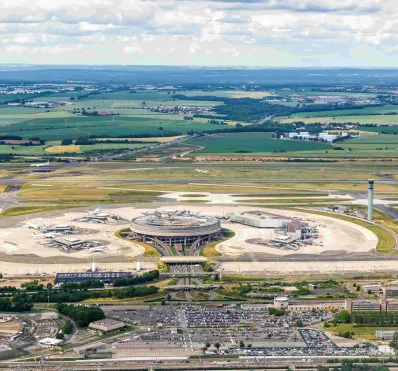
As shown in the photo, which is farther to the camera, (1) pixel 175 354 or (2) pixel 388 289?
(2) pixel 388 289

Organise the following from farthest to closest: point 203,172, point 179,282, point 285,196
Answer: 1. point 203,172
2. point 285,196
3. point 179,282

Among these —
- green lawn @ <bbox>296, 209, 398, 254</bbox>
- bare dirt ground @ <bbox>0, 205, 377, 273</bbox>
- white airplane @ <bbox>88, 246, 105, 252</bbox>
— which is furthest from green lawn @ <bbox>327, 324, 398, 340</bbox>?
white airplane @ <bbox>88, 246, 105, 252</bbox>

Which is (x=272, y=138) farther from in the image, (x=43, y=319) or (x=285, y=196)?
(x=43, y=319)

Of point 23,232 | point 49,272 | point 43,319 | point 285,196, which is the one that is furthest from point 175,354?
point 285,196

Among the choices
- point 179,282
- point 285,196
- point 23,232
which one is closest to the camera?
point 179,282

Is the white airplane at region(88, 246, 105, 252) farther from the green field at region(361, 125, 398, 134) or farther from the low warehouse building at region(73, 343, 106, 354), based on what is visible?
the green field at region(361, 125, 398, 134)

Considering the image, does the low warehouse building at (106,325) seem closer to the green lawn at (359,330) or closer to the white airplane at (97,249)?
the green lawn at (359,330)

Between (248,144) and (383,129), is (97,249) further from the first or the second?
(383,129)
